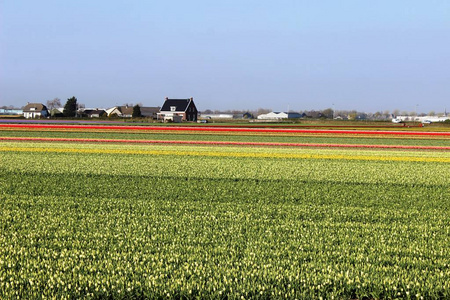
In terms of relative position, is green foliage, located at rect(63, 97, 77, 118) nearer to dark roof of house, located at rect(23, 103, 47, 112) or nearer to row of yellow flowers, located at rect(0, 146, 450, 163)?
dark roof of house, located at rect(23, 103, 47, 112)

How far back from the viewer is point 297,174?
58.6 ft

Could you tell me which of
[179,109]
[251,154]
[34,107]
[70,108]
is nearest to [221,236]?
[251,154]

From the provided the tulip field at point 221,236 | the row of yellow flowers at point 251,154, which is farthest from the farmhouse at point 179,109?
the tulip field at point 221,236

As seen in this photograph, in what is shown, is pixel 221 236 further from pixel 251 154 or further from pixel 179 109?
pixel 179 109

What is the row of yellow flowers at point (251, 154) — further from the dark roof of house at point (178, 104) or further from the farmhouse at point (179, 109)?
the dark roof of house at point (178, 104)

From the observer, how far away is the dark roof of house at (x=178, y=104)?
11750 centimetres

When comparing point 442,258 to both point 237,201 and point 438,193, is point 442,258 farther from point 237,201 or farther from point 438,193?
point 438,193

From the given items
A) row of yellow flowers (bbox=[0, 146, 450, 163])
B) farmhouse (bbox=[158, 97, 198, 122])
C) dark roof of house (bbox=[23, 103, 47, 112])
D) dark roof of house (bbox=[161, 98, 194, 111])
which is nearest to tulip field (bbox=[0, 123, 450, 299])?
row of yellow flowers (bbox=[0, 146, 450, 163])

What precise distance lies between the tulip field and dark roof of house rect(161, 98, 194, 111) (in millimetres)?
101062

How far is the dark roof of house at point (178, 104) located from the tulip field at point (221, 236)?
101 metres

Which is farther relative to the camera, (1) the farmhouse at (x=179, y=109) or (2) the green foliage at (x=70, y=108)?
(1) the farmhouse at (x=179, y=109)

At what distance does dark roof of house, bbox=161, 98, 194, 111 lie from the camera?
385 ft

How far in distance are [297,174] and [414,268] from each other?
10.8 metres

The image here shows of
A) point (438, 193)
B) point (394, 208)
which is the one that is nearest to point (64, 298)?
point (394, 208)
